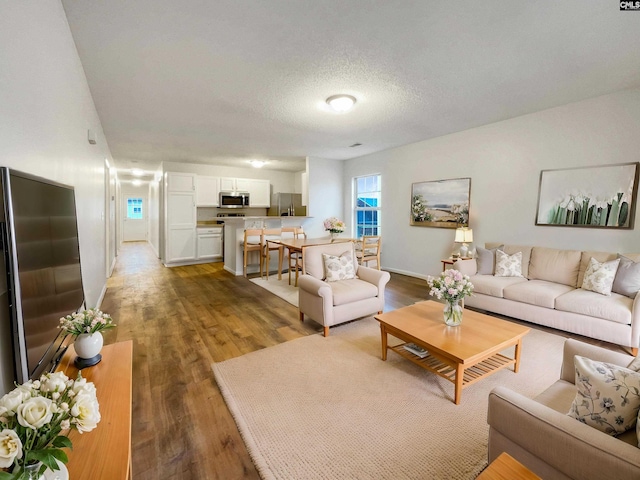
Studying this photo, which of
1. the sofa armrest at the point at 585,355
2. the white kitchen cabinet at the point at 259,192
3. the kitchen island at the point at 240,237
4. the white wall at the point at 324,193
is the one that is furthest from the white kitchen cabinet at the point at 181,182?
the sofa armrest at the point at 585,355

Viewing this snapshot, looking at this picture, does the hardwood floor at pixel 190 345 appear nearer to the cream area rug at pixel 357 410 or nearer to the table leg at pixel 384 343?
the cream area rug at pixel 357 410

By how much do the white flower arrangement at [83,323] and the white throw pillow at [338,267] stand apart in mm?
2310

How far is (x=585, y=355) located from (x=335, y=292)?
201cm

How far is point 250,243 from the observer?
5949mm

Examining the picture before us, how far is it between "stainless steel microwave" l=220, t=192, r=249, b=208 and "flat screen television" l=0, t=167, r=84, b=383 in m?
6.10

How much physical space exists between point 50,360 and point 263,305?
108 inches

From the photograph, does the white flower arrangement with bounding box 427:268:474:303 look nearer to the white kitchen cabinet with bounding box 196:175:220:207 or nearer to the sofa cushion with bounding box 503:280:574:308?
the sofa cushion with bounding box 503:280:574:308

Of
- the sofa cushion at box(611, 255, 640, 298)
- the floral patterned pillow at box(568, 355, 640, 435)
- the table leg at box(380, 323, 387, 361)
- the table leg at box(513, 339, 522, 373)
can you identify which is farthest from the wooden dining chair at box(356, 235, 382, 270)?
the floral patterned pillow at box(568, 355, 640, 435)

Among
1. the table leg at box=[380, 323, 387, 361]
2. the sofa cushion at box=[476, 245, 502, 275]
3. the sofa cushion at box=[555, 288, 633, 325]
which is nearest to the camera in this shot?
the table leg at box=[380, 323, 387, 361]

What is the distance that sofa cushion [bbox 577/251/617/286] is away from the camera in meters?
3.17

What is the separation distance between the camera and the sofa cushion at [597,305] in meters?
2.66

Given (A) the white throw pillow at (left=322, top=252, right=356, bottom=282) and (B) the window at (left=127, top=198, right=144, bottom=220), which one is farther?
(B) the window at (left=127, top=198, right=144, bottom=220)


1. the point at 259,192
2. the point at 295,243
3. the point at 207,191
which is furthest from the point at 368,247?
the point at 207,191

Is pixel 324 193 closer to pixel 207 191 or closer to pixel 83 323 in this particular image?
pixel 207 191
